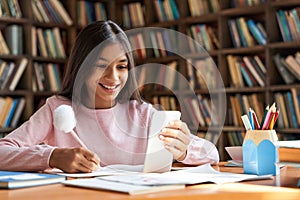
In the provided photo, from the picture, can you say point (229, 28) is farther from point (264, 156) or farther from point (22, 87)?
point (264, 156)

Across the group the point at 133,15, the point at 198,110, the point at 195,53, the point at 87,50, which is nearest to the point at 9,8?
the point at 133,15

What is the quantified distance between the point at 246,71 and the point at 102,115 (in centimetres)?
205

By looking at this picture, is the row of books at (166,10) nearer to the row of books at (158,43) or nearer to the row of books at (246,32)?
the row of books at (158,43)

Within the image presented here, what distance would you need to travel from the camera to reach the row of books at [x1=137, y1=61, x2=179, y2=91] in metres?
4.24

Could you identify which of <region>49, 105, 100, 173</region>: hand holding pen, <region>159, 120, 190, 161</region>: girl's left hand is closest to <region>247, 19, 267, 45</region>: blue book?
<region>159, 120, 190, 161</region>: girl's left hand

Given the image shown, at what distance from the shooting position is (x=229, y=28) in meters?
3.96

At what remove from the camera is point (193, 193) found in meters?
1.09

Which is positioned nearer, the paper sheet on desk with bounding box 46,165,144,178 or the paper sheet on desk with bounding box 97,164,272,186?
the paper sheet on desk with bounding box 97,164,272,186

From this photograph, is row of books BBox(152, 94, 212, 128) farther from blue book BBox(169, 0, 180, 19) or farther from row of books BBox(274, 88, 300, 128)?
blue book BBox(169, 0, 180, 19)

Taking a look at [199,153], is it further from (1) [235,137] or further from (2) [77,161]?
(1) [235,137]

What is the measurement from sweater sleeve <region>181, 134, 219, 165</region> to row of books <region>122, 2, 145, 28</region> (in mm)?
2781

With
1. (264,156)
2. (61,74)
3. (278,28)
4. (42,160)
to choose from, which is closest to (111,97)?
(42,160)

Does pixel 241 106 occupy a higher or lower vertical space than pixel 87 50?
lower

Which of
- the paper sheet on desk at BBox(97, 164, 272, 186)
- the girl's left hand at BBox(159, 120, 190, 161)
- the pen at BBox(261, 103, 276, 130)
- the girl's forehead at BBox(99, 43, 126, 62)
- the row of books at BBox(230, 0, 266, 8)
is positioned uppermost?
the row of books at BBox(230, 0, 266, 8)
